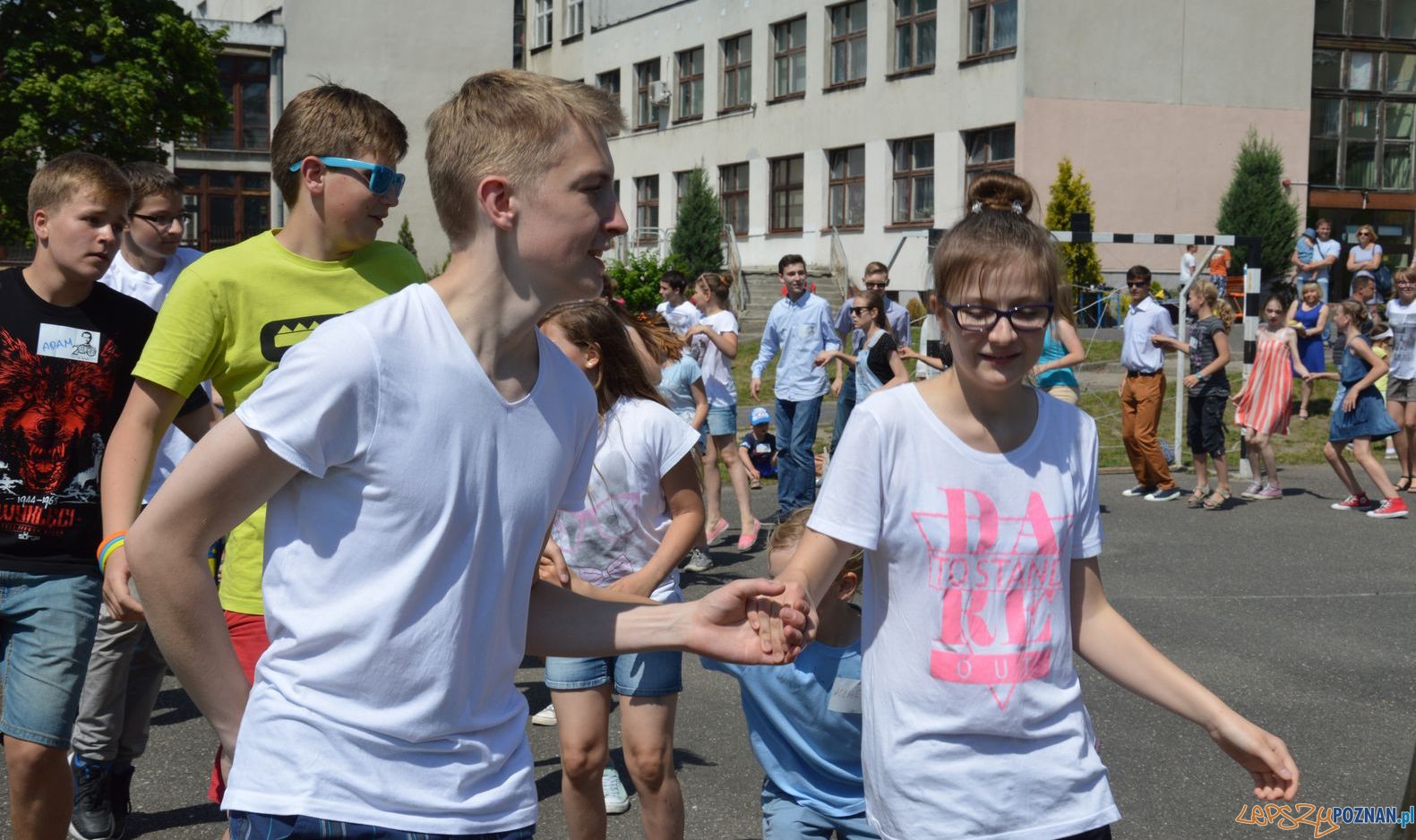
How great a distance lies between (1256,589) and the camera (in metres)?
9.79

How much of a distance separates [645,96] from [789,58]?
302 inches

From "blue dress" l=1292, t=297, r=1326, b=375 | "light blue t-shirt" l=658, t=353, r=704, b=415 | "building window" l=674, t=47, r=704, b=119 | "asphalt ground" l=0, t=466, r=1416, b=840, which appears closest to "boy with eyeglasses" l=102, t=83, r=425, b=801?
"asphalt ground" l=0, t=466, r=1416, b=840

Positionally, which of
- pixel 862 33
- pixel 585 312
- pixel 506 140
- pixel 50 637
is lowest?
pixel 50 637

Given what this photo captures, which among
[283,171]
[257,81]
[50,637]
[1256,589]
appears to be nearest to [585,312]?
[283,171]

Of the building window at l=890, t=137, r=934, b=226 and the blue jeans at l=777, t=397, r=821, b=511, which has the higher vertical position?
the building window at l=890, t=137, r=934, b=226

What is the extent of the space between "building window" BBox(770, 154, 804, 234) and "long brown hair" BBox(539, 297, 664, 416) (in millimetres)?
36606

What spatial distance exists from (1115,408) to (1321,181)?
910 inches

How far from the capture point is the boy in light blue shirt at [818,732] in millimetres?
3508

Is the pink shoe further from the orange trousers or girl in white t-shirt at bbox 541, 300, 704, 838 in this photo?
girl in white t-shirt at bbox 541, 300, 704, 838

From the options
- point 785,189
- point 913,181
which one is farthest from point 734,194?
point 913,181

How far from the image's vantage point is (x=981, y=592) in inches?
113

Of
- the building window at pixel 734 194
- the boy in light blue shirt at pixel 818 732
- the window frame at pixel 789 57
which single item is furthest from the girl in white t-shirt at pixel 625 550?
the building window at pixel 734 194

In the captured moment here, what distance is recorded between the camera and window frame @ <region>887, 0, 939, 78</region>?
3591 centimetres

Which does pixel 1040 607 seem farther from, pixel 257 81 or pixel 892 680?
pixel 257 81
